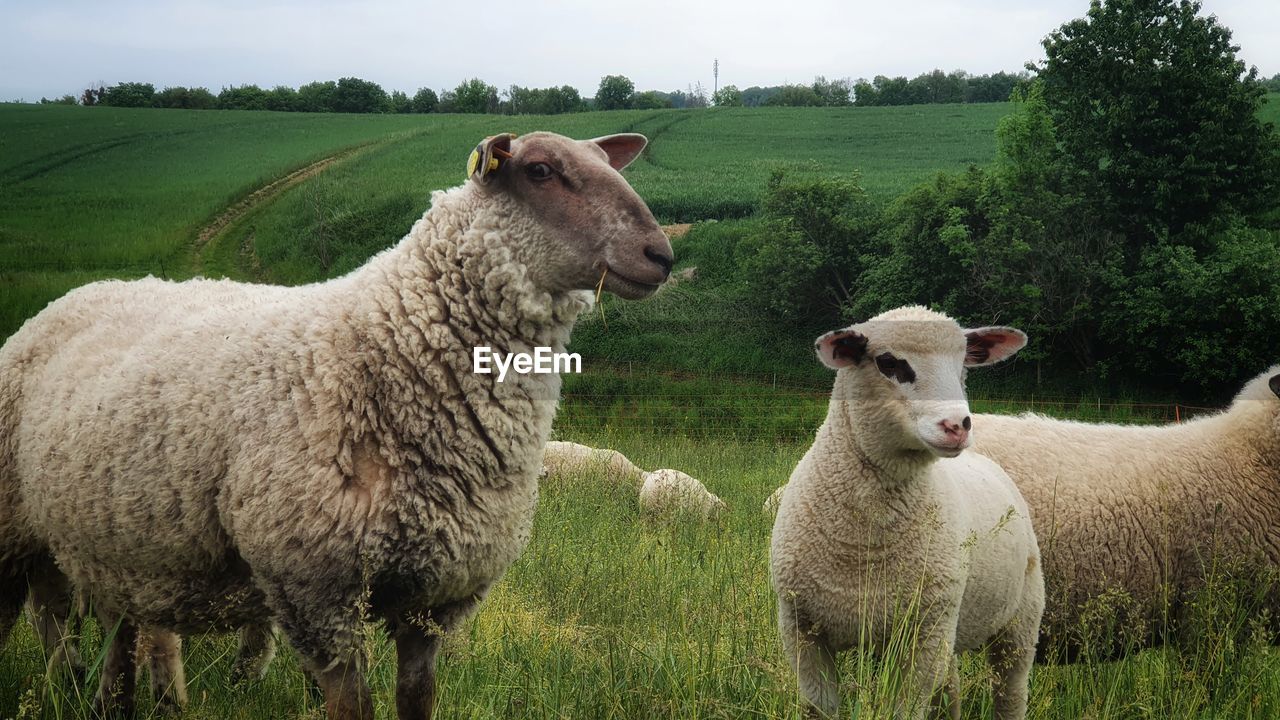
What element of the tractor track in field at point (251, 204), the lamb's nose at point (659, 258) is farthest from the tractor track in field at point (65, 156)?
the lamb's nose at point (659, 258)

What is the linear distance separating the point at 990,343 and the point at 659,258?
1501 millimetres

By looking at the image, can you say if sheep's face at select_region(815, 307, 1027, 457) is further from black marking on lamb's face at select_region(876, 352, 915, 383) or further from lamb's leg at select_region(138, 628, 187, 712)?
lamb's leg at select_region(138, 628, 187, 712)

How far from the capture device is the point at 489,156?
2.98 meters

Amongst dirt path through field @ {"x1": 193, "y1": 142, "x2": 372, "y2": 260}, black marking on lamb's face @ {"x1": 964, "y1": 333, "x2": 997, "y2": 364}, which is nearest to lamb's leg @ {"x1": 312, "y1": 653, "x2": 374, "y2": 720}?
black marking on lamb's face @ {"x1": 964, "y1": 333, "x2": 997, "y2": 364}

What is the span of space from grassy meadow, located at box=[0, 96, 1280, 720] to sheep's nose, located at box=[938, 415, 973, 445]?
766 mm

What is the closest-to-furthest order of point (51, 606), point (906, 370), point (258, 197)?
point (906, 370) → point (51, 606) → point (258, 197)

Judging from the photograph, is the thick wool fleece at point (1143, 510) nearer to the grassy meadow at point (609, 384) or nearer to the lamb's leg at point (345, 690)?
the grassy meadow at point (609, 384)

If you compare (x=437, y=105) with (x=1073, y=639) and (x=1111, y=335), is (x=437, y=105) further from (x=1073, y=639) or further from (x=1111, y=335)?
(x=1073, y=639)

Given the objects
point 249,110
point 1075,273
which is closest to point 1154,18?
point 1075,273

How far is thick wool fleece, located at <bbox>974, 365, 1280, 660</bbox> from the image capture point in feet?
14.3

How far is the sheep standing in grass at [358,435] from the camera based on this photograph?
276 centimetres

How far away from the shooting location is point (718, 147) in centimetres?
3091

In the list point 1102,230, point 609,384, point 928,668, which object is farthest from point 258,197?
point 928,668

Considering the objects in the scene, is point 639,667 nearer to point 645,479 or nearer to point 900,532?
point 900,532
